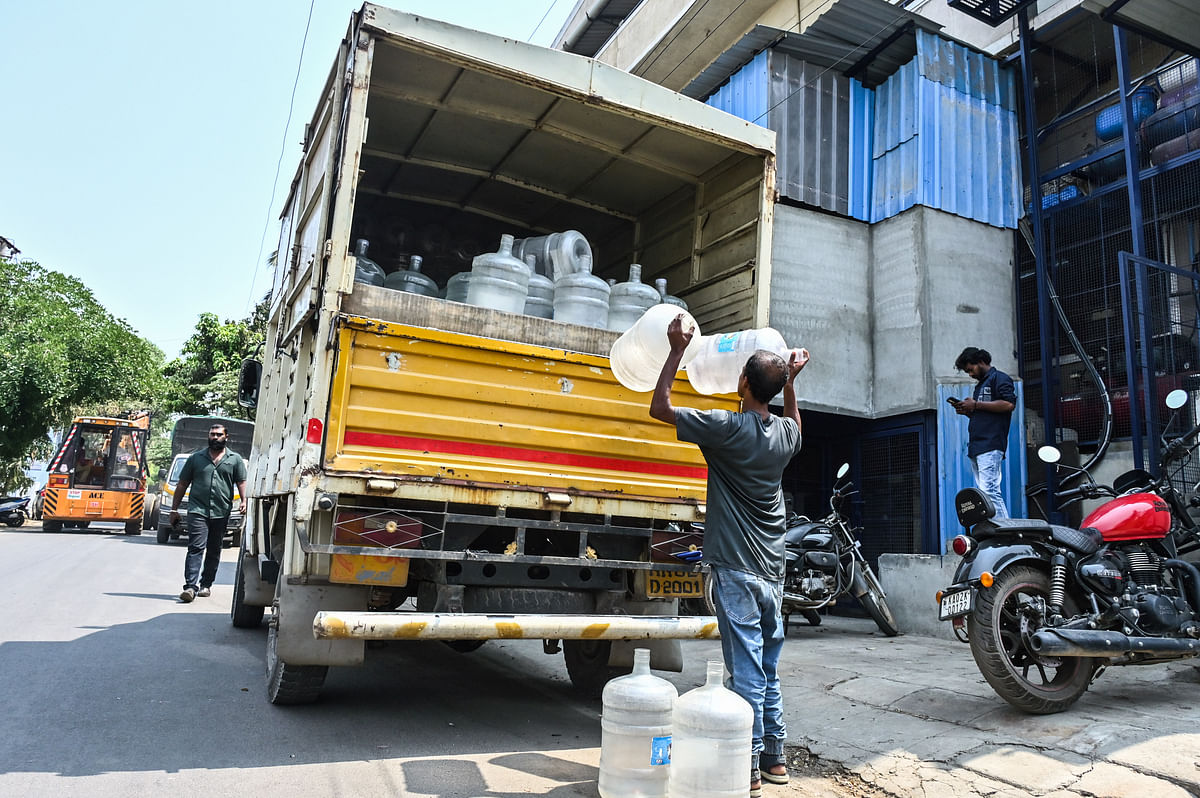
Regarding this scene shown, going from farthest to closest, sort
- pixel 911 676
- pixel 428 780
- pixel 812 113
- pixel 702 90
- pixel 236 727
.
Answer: pixel 702 90 < pixel 812 113 < pixel 911 676 < pixel 236 727 < pixel 428 780

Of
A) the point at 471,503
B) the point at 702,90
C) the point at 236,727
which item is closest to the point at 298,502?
the point at 471,503

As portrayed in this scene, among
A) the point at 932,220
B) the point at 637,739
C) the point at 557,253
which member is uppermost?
the point at 932,220

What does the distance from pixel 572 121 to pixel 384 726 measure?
12.0ft

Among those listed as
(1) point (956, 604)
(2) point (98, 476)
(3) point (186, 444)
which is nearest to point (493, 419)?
(1) point (956, 604)

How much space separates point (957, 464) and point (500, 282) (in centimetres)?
533

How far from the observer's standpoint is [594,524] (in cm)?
410

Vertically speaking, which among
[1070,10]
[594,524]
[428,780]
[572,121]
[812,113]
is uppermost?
[1070,10]

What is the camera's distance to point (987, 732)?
3.80 meters

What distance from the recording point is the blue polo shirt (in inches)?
251

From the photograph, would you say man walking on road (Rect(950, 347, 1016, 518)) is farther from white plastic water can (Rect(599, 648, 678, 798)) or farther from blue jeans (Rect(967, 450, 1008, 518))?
white plastic water can (Rect(599, 648, 678, 798))

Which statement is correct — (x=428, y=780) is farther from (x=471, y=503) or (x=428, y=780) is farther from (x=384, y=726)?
(x=471, y=503)

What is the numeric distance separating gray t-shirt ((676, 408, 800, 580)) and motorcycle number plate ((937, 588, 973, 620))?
1.31 meters

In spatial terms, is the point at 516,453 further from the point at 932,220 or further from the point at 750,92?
the point at 750,92

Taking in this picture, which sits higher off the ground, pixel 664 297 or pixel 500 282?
pixel 664 297
